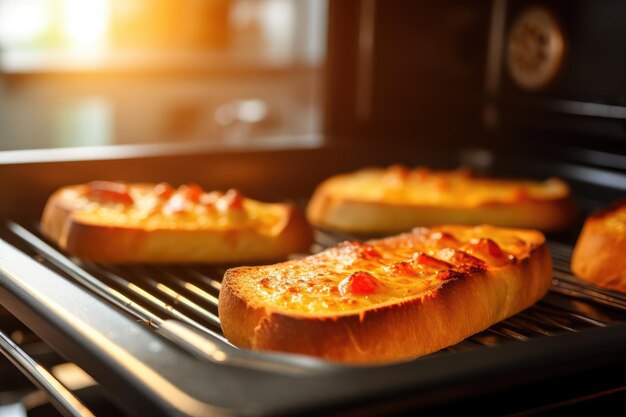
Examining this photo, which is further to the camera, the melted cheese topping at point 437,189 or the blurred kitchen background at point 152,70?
the blurred kitchen background at point 152,70

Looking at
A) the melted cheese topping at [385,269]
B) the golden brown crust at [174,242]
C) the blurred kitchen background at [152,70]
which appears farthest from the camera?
the blurred kitchen background at [152,70]

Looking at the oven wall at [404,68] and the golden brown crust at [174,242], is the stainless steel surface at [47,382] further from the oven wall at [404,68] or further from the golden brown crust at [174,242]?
the oven wall at [404,68]

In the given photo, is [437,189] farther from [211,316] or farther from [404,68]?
[211,316]

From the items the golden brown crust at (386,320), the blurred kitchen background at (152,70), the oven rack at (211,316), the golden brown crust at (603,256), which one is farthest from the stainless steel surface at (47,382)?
the blurred kitchen background at (152,70)

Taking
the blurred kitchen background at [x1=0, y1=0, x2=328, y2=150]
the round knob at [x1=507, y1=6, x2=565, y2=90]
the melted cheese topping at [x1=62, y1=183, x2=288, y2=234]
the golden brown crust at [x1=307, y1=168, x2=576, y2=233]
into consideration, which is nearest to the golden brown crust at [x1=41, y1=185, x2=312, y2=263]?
the melted cheese topping at [x1=62, y1=183, x2=288, y2=234]

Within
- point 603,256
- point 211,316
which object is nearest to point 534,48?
point 603,256

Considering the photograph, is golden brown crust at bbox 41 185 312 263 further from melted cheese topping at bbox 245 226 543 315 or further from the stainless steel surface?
the stainless steel surface

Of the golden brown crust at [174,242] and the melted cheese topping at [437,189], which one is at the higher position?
the melted cheese topping at [437,189]
